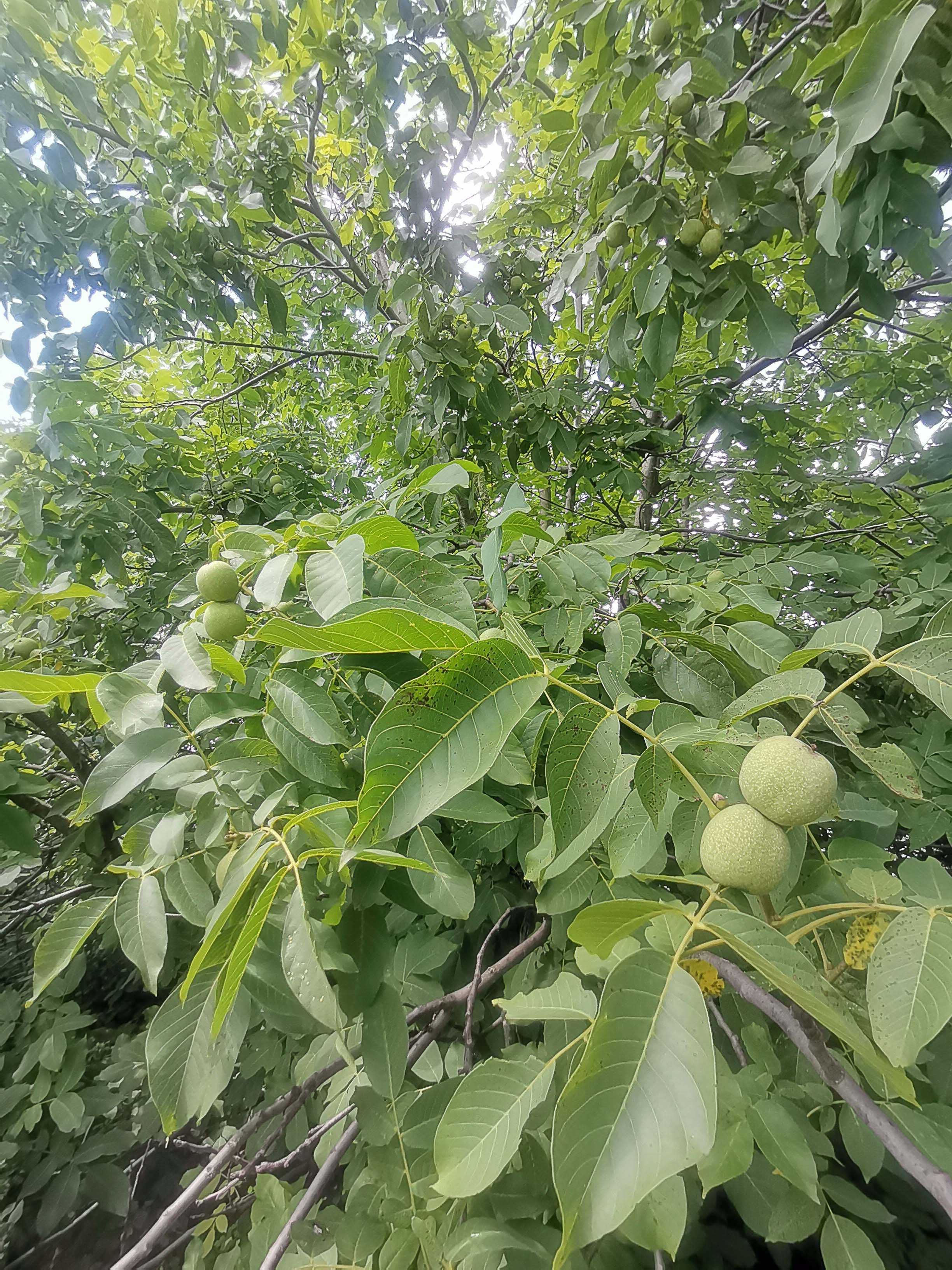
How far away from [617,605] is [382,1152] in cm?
182

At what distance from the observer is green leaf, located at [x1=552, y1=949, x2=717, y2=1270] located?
1.56 feet

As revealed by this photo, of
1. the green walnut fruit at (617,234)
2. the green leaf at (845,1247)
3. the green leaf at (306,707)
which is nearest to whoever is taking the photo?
the green leaf at (845,1247)

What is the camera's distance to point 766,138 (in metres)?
1.90

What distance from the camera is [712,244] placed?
1.86 metres

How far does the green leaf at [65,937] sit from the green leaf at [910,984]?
3.42ft

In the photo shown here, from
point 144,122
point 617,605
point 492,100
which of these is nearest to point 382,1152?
point 617,605

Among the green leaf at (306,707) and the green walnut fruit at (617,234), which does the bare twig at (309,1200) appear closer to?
the green leaf at (306,707)

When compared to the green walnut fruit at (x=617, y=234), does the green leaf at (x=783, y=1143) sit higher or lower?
lower

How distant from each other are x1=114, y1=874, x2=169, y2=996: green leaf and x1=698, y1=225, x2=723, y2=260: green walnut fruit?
7.47 feet

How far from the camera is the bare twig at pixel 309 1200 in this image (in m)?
0.97

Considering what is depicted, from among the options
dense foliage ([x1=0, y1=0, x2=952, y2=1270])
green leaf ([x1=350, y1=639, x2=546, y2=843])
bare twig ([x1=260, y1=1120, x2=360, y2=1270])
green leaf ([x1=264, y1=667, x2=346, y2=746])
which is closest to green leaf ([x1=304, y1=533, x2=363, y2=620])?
dense foliage ([x1=0, y1=0, x2=952, y2=1270])

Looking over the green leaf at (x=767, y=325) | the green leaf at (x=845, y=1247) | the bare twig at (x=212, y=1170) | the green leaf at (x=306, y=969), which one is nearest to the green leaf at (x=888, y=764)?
the green leaf at (x=845, y=1247)

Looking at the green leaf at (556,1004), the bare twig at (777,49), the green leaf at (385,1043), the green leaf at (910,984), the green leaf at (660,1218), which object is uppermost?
the bare twig at (777,49)

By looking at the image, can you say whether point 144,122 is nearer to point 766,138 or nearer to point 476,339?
point 476,339
